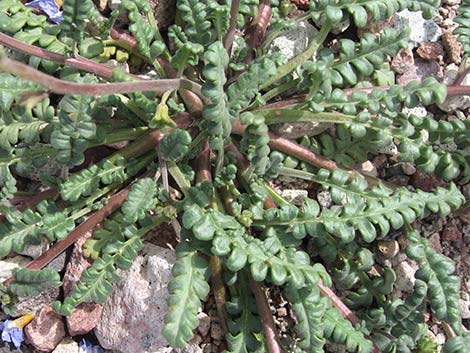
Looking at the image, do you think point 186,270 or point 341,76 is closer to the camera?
point 186,270

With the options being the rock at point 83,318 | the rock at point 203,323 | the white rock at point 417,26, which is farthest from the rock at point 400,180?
the rock at point 83,318

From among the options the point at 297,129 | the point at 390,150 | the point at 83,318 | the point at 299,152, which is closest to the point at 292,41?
the point at 297,129

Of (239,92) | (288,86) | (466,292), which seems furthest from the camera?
(466,292)

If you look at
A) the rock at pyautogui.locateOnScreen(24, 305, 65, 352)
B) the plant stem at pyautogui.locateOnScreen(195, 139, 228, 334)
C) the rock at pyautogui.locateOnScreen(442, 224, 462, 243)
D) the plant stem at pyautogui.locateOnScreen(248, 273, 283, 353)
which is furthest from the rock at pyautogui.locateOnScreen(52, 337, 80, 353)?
the rock at pyautogui.locateOnScreen(442, 224, 462, 243)

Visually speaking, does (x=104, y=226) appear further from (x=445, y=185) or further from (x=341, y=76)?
(x=445, y=185)

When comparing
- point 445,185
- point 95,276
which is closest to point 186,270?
point 95,276

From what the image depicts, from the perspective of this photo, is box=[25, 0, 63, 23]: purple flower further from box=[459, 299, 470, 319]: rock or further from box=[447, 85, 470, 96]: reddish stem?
box=[459, 299, 470, 319]: rock
